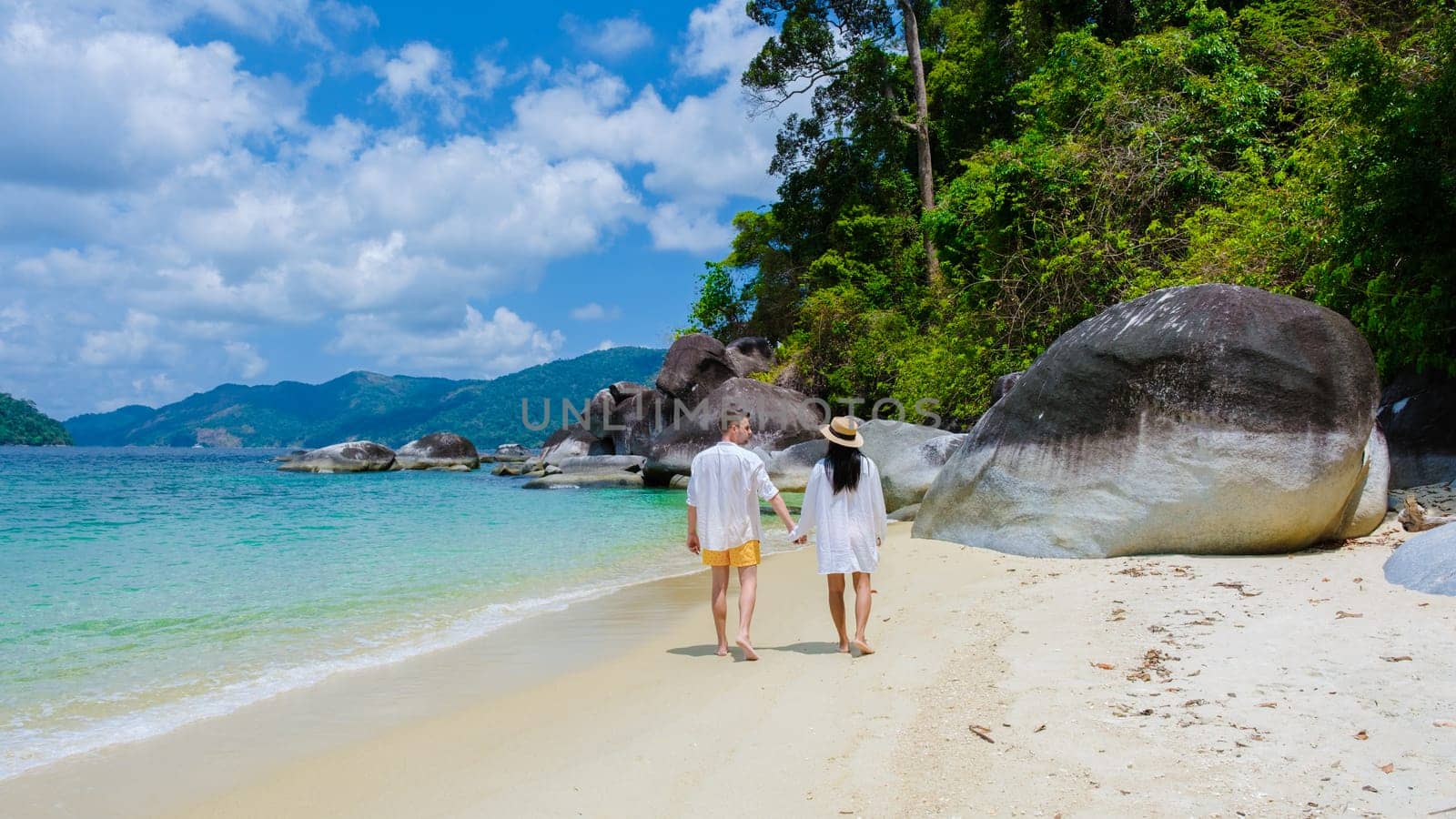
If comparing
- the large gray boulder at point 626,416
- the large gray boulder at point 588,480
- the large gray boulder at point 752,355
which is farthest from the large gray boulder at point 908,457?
the large gray boulder at point 752,355

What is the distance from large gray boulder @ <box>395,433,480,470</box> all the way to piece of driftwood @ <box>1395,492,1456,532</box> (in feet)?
115

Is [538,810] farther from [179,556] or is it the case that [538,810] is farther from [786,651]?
[179,556]

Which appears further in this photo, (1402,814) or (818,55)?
(818,55)

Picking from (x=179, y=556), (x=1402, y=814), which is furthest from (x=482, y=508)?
(x=1402, y=814)

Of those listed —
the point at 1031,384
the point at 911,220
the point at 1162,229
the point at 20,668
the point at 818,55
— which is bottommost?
the point at 20,668

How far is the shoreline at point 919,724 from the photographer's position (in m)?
2.93

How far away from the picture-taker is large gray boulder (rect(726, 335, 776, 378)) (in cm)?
2755

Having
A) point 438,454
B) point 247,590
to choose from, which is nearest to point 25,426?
point 438,454

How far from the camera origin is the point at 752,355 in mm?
28391

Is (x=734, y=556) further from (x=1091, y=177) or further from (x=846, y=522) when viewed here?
(x=1091, y=177)

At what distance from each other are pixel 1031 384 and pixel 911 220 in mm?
16482

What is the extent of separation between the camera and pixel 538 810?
308 cm

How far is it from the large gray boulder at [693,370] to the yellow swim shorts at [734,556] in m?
20.2

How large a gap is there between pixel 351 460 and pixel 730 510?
33.5 metres
